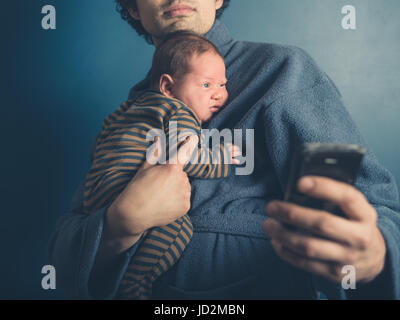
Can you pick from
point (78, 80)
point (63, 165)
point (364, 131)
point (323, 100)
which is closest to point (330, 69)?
point (364, 131)

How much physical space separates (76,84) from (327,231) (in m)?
1.30

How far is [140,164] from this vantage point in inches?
28.8

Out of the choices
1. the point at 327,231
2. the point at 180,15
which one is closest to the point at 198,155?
the point at 327,231

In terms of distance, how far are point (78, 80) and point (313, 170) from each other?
125 centimetres

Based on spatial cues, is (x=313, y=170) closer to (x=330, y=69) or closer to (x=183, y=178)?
(x=183, y=178)

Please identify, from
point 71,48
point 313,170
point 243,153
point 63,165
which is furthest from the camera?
point 63,165

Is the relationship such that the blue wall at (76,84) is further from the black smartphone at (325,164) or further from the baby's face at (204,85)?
the black smartphone at (325,164)

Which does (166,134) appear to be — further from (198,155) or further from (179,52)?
(179,52)

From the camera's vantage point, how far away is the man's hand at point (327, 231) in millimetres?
393

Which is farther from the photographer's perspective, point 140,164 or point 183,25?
point 183,25

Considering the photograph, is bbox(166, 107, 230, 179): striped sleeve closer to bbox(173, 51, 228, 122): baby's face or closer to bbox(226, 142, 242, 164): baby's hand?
bbox(226, 142, 242, 164): baby's hand

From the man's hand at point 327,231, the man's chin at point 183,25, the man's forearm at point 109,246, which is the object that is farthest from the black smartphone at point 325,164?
the man's chin at point 183,25

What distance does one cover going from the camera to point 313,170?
1.36ft
